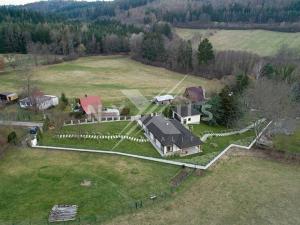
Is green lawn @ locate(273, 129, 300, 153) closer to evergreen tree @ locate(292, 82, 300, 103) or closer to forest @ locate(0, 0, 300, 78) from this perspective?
evergreen tree @ locate(292, 82, 300, 103)

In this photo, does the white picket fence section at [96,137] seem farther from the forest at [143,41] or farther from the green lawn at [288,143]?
the forest at [143,41]

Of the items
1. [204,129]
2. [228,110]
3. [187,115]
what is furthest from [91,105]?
[228,110]

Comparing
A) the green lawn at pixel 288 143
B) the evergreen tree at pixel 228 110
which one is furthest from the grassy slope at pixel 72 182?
the evergreen tree at pixel 228 110

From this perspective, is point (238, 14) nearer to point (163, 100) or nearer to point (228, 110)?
point (163, 100)

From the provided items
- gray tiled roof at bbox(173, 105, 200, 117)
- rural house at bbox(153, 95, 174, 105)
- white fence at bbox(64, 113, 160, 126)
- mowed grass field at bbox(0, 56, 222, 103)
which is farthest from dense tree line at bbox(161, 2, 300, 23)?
white fence at bbox(64, 113, 160, 126)

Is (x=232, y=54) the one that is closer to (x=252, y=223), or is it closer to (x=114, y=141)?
(x=114, y=141)

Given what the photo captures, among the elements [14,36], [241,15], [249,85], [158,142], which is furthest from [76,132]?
[241,15]
